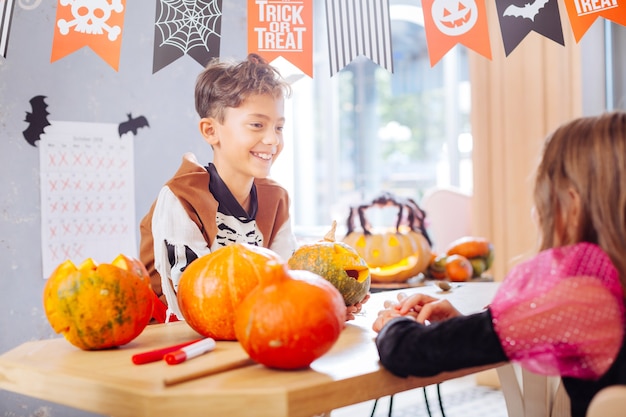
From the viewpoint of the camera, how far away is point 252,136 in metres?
2.04

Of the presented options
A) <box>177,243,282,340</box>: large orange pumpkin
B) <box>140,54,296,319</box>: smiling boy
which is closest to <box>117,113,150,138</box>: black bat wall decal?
<box>140,54,296,319</box>: smiling boy

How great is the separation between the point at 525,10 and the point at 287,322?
1710 mm

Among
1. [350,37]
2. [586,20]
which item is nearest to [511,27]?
[586,20]

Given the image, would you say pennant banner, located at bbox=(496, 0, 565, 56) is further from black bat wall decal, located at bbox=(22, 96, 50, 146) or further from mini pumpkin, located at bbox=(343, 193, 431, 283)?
black bat wall decal, located at bbox=(22, 96, 50, 146)

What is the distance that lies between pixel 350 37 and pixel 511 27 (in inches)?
21.5

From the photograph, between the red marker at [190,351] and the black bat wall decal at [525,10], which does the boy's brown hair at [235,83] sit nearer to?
the black bat wall decal at [525,10]

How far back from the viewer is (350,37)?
2387 mm

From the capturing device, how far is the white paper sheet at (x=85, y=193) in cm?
266

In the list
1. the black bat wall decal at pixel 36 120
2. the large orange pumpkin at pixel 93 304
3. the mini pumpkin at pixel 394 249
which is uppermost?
the black bat wall decal at pixel 36 120

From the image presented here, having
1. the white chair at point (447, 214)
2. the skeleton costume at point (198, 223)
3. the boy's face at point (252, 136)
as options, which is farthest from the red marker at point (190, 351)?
the white chair at point (447, 214)

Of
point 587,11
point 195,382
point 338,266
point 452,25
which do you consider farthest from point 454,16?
point 195,382

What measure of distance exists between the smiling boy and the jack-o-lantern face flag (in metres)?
0.56

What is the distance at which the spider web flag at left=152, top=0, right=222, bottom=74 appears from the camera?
7.38 feet

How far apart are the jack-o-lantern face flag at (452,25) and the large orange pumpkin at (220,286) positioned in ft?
4.46
